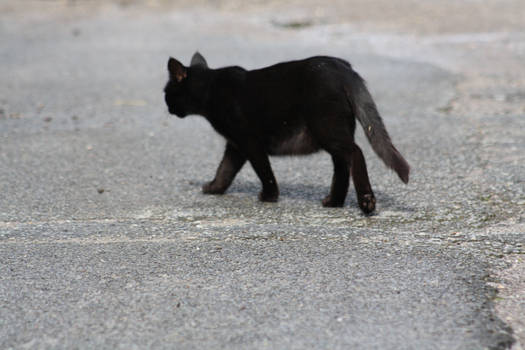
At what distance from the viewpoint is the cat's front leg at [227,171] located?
5043 millimetres

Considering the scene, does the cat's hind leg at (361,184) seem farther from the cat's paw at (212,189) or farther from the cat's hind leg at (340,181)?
the cat's paw at (212,189)

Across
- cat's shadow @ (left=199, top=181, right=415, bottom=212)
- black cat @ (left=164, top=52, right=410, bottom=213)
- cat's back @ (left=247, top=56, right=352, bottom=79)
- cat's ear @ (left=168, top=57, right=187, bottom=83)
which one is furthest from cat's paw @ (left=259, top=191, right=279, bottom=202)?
cat's ear @ (left=168, top=57, right=187, bottom=83)

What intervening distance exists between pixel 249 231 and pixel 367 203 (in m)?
0.74

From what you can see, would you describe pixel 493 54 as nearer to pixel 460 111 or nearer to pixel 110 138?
pixel 460 111

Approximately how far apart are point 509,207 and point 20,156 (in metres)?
3.87

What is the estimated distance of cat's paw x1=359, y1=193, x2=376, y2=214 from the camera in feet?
14.4

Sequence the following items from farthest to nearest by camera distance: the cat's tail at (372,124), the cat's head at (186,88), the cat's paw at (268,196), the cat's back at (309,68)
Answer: the cat's head at (186,88) < the cat's paw at (268,196) < the cat's back at (309,68) < the cat's tail at (372,124)

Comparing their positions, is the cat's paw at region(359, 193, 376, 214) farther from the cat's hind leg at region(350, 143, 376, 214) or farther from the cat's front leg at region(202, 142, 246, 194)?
the cat's front leg at region(202, 142, 246, 194)

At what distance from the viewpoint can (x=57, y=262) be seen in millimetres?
3822

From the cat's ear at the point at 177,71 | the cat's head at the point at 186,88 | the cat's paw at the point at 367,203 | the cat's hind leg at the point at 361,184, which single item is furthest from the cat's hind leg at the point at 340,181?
the cat's ear at the point at 177,71

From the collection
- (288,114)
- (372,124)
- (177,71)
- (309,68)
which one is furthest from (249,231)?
(177,71)

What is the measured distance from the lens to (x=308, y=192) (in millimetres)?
5070

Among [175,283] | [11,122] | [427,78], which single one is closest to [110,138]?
[11,122]

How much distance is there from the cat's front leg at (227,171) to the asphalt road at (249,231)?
0.35 ft
